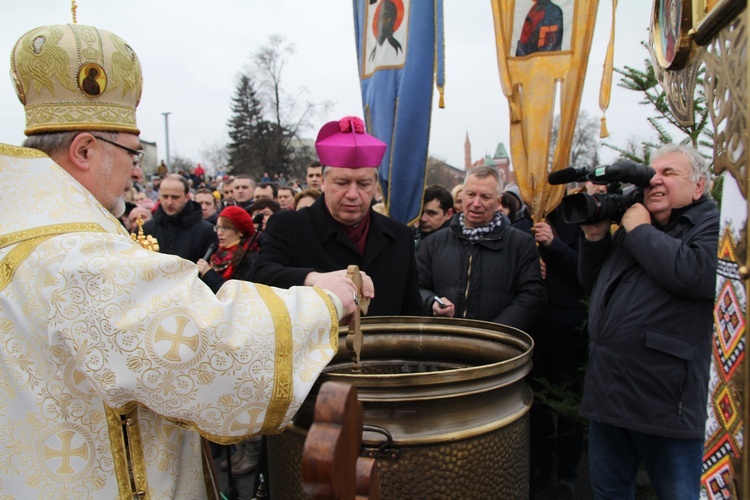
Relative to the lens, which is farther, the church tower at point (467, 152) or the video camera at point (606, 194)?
the church tower at point (467, 152)

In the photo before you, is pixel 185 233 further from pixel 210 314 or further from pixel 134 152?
pixel 210 314

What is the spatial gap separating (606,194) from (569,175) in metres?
0.17

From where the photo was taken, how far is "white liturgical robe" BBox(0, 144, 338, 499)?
1097mm

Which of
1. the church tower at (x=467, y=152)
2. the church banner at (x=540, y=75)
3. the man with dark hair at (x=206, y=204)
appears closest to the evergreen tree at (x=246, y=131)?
the man with dark hair at (x=206, y=204)

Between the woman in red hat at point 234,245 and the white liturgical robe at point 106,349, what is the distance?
280 centimetres

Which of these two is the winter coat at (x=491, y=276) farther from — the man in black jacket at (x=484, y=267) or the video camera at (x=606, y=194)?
the video camera at (x=606, y=194)

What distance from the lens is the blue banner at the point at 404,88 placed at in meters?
3.85

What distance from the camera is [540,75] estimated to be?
10.8ft

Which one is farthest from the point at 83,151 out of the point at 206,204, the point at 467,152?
the point at 467,152

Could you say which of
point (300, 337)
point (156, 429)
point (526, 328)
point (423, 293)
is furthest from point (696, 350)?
point (156, 429)

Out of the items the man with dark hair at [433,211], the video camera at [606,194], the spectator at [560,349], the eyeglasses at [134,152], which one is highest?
the eyeglasses at [134,152]

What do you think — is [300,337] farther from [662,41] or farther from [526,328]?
[526,328]

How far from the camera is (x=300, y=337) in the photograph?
48.8 inches

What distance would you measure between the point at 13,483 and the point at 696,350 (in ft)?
7.07
